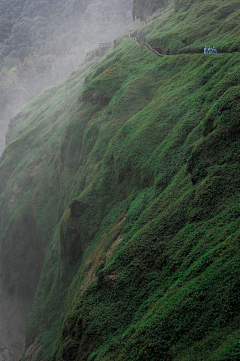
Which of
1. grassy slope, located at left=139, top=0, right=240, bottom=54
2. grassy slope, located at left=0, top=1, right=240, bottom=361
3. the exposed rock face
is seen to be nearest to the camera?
grassy slope, located at left=0, top=1, right=240, bottom=361

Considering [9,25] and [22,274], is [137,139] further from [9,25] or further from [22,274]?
[9,25]

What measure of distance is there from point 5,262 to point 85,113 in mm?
21486

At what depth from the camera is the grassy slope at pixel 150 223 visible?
8477 mm

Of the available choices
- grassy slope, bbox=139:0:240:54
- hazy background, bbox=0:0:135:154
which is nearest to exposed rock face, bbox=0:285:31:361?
grassy slope, bbox=139:0:240:54

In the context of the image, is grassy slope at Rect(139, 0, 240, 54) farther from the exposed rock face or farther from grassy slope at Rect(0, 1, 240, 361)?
the exposed rock face

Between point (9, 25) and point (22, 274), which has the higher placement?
point (9, 25)

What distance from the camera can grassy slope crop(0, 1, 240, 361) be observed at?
8.48m

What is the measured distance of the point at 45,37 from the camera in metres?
120

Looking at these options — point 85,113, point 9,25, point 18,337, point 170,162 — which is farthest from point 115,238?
point 9,25

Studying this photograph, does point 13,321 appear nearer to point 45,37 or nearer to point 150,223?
point 150,223

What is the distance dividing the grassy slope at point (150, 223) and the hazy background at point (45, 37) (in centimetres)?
7658

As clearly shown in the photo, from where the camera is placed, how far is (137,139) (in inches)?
772

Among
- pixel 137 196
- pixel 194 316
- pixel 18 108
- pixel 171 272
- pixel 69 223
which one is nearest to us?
pixel 194 316

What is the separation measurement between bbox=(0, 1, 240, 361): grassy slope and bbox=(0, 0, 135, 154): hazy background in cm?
7658
